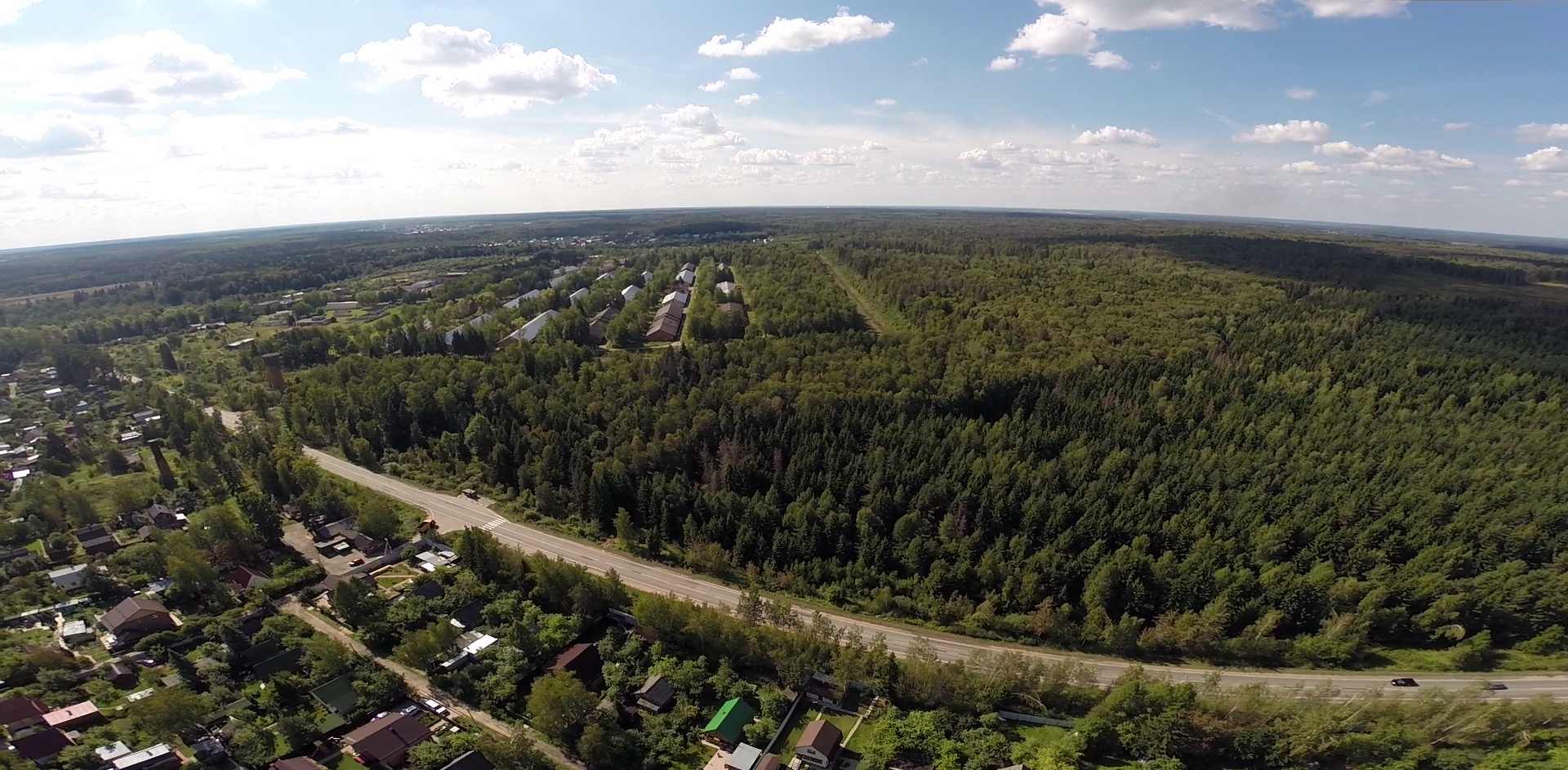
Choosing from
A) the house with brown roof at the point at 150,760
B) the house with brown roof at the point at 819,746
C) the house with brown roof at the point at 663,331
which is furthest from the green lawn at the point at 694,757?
the house with brown roof at the point at 663,331

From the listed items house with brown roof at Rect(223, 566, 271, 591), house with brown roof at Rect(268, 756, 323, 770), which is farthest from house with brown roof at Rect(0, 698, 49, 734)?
house with brown roof at Rect(268, 756, 323, 770)

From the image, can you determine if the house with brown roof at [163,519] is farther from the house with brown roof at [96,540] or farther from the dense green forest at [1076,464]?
the dense green forest at [1076,464]

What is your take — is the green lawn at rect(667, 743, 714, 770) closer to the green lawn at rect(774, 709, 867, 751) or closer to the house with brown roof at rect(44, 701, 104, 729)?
the green lawn at rect(774, 709, 867, 751)

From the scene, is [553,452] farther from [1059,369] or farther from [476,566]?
[1059,369]

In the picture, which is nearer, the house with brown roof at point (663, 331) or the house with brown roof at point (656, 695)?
the house with brown roof at point (656, 695)

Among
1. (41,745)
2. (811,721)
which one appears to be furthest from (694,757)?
(41,745)

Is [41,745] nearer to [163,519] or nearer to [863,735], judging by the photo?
[163,519]
